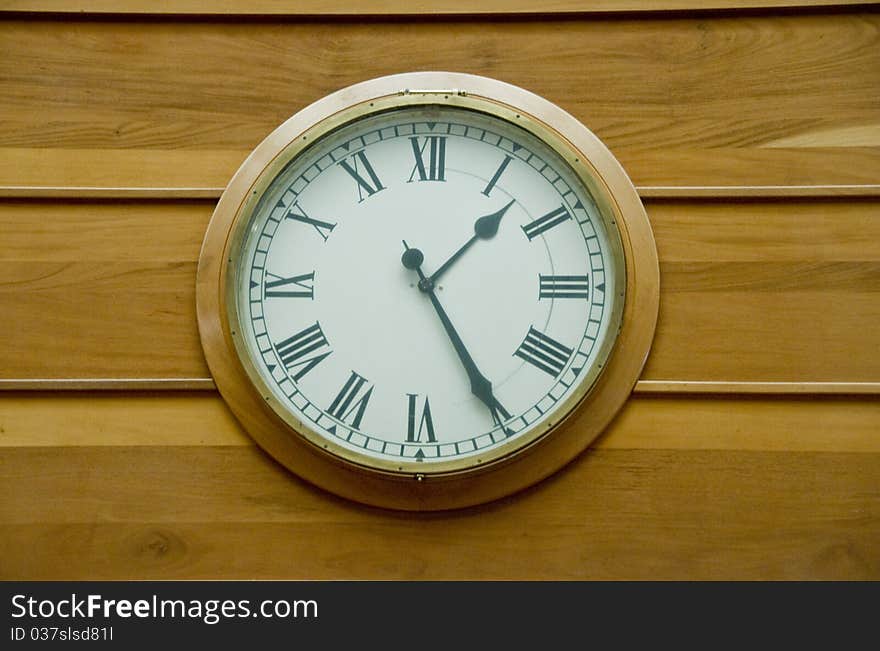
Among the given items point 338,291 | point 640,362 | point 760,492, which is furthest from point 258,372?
point 760,492

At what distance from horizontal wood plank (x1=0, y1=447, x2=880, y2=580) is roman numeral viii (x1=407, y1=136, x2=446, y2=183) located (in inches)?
14.8

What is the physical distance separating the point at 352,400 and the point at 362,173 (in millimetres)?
267

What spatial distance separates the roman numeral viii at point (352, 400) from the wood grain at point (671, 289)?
0.18 meters

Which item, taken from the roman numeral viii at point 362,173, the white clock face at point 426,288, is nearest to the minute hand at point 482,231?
the white clock face at point 426,288

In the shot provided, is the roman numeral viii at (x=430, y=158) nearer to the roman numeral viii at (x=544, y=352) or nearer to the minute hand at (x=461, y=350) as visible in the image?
the minute hand at (x=461, y=350)

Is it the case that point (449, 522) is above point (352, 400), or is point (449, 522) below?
below

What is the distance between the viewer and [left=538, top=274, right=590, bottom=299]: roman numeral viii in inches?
44.8

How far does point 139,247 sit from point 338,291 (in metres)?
0.25

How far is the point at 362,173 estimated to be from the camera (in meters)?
1.17

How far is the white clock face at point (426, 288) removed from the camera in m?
1.12

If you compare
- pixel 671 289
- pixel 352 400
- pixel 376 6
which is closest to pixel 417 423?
pixel 352 400

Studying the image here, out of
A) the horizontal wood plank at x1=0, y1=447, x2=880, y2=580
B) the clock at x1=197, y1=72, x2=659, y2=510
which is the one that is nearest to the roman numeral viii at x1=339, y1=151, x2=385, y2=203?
the clock at x1=197, y1=72, x2=659, y2=510

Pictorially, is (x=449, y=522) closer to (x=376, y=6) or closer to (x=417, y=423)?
(x=417, y=423)

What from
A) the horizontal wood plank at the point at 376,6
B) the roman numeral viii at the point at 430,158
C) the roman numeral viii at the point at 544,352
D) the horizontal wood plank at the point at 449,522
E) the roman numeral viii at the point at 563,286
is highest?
the horizontal wood plank at the point at 376,6
